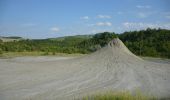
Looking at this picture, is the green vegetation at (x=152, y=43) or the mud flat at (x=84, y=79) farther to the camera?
the green vegetation at (x=152, y=43)

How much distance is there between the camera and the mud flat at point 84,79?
13109 mm

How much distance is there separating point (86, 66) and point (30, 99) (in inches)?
382

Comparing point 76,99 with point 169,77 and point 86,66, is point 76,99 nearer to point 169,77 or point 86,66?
point 169,77

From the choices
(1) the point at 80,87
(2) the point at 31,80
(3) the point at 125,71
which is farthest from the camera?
(3) the point at 125,71

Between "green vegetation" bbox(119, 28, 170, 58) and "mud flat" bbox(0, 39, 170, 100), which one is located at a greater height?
"green vegetation" bbox(119, 28, 170, 58)

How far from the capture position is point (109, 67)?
2052 cm

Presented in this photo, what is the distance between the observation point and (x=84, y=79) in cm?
1655

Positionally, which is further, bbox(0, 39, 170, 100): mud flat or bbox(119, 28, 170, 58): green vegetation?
bbox(119, 28, 170, 58): green vegetation

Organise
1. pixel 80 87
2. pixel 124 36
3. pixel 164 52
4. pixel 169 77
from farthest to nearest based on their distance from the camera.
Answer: pixel 124 36
pixel 164 52
pixel 169 77
pixel 80 87

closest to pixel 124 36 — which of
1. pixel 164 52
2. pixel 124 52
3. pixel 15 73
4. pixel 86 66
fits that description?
pixel 164 52

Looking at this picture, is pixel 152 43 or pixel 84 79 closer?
pixel 84 79

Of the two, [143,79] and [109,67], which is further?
[109,67]

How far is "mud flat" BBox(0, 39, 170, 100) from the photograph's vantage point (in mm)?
13109

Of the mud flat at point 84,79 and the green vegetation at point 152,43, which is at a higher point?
the green vegetation at point 152,43
